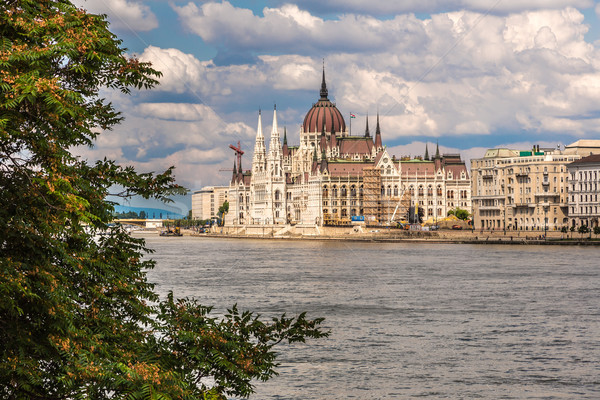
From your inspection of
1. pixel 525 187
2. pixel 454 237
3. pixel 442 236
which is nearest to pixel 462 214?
pixel 525 187

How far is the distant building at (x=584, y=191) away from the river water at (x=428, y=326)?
71.7 m

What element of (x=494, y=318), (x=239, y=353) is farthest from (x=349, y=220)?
(x=239, y=353)

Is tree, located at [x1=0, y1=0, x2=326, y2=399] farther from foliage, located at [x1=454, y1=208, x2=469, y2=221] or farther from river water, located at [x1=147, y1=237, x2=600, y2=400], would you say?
foliage, located at [x1=454, y1=208, x2=469, y2=221]

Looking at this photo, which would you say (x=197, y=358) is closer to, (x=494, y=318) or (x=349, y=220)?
(x=494, y=318)

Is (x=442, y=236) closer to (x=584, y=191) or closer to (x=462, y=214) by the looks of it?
(x=584, y=191)

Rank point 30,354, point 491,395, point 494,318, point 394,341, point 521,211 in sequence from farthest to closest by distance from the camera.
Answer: point 521,211, point 494,318, point 394,341, point 491,395, point 30,354

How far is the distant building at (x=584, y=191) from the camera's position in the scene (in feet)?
467

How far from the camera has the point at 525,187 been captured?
6260 inches

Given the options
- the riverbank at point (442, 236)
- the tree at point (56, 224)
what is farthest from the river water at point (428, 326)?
the riverbank at point (442, 236)

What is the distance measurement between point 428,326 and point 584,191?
378 ft

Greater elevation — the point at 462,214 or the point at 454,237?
the point at 462,214

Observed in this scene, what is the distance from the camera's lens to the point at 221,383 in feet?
41.2

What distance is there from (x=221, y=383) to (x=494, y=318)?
94.6 ft

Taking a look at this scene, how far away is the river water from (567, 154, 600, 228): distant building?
2822 inches
